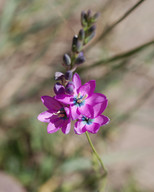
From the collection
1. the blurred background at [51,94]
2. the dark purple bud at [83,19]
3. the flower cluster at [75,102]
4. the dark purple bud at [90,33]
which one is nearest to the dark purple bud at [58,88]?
the flower cluster at [75,102]

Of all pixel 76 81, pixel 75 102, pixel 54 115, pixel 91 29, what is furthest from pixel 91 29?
pixel 54 115

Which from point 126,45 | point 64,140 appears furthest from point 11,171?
point 126,45

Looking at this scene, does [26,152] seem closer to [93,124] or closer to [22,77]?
[22,77]

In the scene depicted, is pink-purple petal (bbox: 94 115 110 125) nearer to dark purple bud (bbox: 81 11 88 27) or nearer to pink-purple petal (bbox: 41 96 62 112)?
pink-purple petal (bbox: 41 96 62 112)

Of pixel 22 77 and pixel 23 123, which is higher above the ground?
pixel 22 77

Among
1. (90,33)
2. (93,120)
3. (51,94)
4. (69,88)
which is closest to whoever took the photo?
(69,88)

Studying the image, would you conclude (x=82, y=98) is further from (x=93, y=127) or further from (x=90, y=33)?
(x=90, y=33)

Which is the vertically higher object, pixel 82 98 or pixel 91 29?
pixel 91 29
